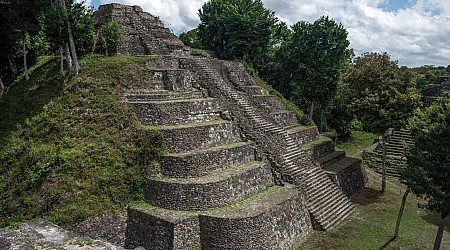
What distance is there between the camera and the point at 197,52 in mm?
25906

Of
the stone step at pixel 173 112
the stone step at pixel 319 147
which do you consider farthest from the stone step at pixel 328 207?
the stone step at pixel 173 112

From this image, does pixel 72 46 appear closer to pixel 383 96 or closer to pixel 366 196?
pixel 383 96

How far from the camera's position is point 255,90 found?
22.7m

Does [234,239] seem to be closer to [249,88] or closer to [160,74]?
[160,74]

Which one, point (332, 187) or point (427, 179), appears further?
point (332, 187)

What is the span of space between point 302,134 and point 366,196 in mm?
5073

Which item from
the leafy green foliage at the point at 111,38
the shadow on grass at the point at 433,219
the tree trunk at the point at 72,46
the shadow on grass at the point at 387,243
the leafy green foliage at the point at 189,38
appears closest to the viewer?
the shadow on grass at the point at 387,243

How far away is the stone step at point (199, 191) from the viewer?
12734mm

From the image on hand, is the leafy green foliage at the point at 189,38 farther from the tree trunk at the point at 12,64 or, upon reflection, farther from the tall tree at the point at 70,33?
the tall tree at the point at 70,33

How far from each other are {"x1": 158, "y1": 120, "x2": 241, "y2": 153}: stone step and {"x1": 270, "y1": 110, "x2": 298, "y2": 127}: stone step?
4916mm

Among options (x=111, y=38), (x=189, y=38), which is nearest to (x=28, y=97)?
(x=111, y=38)

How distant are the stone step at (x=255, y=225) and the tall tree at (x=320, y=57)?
47.0ft

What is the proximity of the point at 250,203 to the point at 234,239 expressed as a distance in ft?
6.07

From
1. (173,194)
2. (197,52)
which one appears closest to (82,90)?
(173,194)
